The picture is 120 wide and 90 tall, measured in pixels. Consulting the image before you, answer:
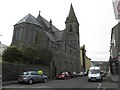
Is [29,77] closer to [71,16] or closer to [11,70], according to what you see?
[11,70]

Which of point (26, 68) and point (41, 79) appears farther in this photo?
point (26, 68)

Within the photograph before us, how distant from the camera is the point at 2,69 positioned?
24.2 metres

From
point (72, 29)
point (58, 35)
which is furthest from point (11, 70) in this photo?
point (72, 29)

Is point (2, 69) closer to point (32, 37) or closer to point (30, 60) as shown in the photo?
point (30, 60)

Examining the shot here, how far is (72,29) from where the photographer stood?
7144 cm

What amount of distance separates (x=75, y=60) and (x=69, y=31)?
1197 cm

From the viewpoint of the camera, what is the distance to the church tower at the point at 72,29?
70.8 metres

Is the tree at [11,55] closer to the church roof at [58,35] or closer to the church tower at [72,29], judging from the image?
the church roof at [58,35]

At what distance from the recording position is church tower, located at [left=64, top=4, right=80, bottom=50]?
232 feet

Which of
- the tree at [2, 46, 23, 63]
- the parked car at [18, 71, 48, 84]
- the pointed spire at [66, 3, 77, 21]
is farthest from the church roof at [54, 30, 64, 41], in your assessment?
the parked car at [18, 71, 48, 84]

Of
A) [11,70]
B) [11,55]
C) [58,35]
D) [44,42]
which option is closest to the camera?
[11,70]

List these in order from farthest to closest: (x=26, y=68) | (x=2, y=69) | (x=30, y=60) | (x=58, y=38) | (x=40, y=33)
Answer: (x=58, y=38), (x=40, y=33), (x=30, y=60), (x=26, y=68), (x=2, y=69)

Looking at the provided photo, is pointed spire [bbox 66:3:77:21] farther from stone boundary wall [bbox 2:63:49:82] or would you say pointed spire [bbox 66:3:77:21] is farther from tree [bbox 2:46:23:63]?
stone boundary wall [bbox 2:63:49:82]

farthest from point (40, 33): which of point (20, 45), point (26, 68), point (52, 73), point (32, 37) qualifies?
point (26, 68)
